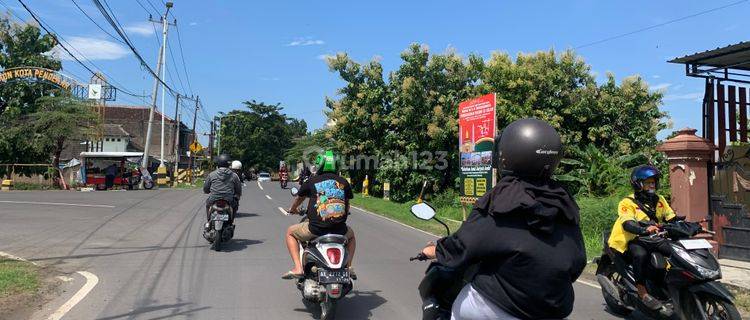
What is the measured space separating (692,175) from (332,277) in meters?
7.17

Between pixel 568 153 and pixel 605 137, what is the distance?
1.79 meters

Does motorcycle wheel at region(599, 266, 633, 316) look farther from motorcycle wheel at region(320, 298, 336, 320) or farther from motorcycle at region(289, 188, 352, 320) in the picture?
motorcycle wheel at region(320, 298, 336, 320)

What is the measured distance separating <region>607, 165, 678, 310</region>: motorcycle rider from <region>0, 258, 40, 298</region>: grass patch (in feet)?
22.0

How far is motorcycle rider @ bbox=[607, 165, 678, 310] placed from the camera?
18.3ft

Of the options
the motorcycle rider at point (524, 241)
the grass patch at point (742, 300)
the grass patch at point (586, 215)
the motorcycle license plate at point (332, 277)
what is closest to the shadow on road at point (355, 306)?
the motorcycle license plate at point (332, 277)

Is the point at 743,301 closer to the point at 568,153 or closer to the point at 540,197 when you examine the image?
the point at 540,197

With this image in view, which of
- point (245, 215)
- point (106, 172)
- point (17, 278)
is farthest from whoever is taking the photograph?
point (106, 172)

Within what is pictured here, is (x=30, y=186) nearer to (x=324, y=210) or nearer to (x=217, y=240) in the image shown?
(x=217, y=240)

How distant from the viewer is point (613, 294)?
6219 mm

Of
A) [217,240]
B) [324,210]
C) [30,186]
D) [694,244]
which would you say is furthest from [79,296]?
[30,186]

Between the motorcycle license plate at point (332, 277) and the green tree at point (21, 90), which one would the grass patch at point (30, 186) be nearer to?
the green tree at point (21, 90)

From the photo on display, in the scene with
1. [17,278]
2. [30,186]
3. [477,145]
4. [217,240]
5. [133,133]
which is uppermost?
[133,133]

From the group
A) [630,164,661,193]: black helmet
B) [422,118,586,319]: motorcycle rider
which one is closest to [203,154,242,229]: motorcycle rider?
[630,164,661,193]: black helmet

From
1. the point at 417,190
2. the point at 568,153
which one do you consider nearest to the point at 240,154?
the point at 417,190
